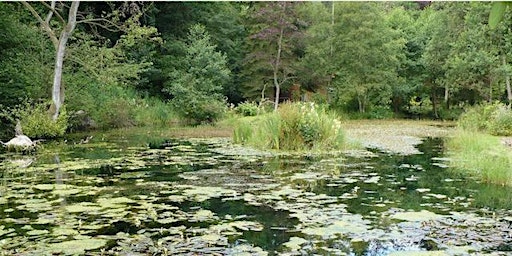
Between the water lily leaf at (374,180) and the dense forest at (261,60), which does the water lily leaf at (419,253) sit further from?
the dense forest at (261,60)

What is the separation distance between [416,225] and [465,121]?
39.4 feet

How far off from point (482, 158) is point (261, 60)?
15.9 m

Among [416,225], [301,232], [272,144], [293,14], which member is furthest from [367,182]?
[293,14]

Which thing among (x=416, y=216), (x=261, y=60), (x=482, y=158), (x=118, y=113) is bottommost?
(x=416, y=216)

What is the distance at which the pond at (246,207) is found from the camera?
397 cm

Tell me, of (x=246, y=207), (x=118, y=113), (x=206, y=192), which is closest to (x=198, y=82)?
(x=118, y=113)

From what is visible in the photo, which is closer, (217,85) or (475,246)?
(475,246)

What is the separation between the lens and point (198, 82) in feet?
64.7

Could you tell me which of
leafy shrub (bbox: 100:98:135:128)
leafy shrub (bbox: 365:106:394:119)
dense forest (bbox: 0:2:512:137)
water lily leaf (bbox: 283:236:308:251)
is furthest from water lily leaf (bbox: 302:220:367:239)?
leafy shrub (bbox: 365:106:394:119)

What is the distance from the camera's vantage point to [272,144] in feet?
34.8

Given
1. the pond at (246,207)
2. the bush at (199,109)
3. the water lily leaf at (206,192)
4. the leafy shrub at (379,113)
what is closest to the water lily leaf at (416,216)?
the pond at (246,207)

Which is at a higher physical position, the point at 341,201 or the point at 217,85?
the point at 217,85

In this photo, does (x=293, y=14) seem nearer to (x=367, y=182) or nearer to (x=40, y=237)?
(x=367, y=182)

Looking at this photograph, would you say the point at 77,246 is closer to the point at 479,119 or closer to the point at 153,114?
the point at 479,119
